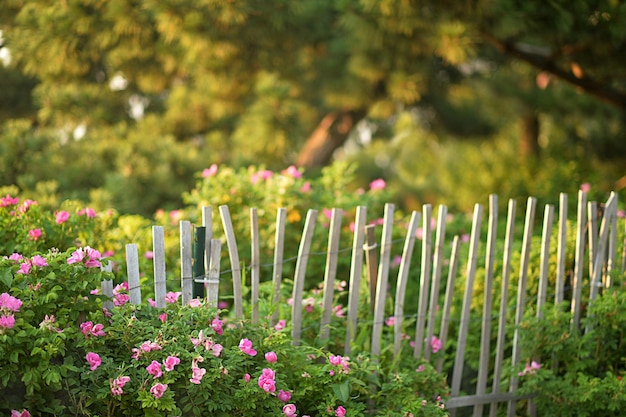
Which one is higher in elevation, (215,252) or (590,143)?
(215,252)

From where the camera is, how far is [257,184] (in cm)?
461

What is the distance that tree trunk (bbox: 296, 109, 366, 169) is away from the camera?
942 cm

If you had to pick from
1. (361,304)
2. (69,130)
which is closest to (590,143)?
(69,130)

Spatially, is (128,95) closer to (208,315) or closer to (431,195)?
(208,315)

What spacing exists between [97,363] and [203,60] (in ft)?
15.8

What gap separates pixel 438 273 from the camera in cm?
354

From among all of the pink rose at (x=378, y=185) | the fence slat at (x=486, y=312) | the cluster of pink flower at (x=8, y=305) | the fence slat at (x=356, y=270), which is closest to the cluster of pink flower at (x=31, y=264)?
the cluster of pink flower at (x=8, y=305)

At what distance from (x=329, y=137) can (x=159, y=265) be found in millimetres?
6949

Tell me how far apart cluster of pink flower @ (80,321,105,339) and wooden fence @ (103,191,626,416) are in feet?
0.75

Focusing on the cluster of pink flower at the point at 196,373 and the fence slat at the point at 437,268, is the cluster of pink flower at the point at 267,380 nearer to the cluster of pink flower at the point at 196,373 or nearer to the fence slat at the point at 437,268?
the cluster of pink flower at the point at 196,373

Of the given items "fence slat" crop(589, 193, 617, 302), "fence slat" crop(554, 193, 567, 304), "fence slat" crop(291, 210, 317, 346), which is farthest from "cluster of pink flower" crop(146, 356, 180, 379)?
"fence slat" crop(589, 193, 617, 302)

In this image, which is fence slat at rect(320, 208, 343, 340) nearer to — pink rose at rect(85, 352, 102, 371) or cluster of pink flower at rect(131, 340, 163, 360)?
cluster of pink flower at rect(131, 340, 163, 360)

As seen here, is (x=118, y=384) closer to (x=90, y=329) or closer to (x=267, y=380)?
(x=90, y=329)

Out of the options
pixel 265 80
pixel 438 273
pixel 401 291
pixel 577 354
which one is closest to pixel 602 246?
pixel 577 354
